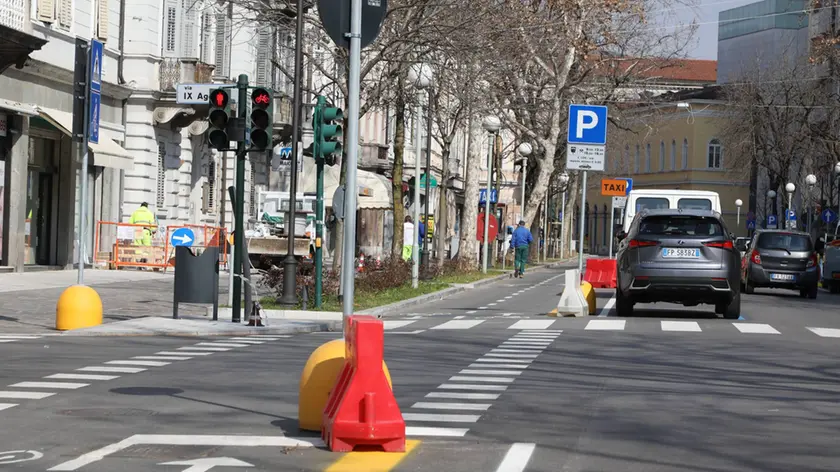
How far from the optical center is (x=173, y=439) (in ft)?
32.1

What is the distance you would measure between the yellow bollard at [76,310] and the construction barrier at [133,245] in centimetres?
1864

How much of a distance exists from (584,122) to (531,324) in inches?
292

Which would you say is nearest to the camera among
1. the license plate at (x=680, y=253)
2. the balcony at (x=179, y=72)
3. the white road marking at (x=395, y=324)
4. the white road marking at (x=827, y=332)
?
the white road marking at (x=827, y=332)

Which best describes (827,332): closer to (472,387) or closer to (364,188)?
(472,387)

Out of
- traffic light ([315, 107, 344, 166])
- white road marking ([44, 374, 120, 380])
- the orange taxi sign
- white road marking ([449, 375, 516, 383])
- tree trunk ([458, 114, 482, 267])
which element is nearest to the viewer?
white road marking ([44, 374, 120, 380])

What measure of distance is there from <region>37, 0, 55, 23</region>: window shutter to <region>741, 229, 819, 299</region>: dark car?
57.0ft

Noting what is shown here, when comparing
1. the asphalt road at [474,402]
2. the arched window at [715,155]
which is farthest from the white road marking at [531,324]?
the arched window at [715,155]

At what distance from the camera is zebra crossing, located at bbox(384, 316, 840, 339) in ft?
70.4

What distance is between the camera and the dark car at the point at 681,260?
2381 cm

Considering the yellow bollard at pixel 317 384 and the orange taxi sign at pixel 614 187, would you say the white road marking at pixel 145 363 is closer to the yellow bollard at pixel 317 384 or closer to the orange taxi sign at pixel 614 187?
the yellow bollard at pixel 317 384

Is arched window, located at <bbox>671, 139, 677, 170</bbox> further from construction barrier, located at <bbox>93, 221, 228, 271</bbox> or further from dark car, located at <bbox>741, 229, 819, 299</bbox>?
construction barrier, located at <bbox>93, 221, 228, 271</bbox>

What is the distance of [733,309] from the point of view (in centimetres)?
2480

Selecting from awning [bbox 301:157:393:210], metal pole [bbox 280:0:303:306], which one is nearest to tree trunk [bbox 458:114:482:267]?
awning [bbox 301:157:393:210]

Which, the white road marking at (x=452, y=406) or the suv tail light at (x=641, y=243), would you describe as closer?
the white road marking at (x=452, y=406)
